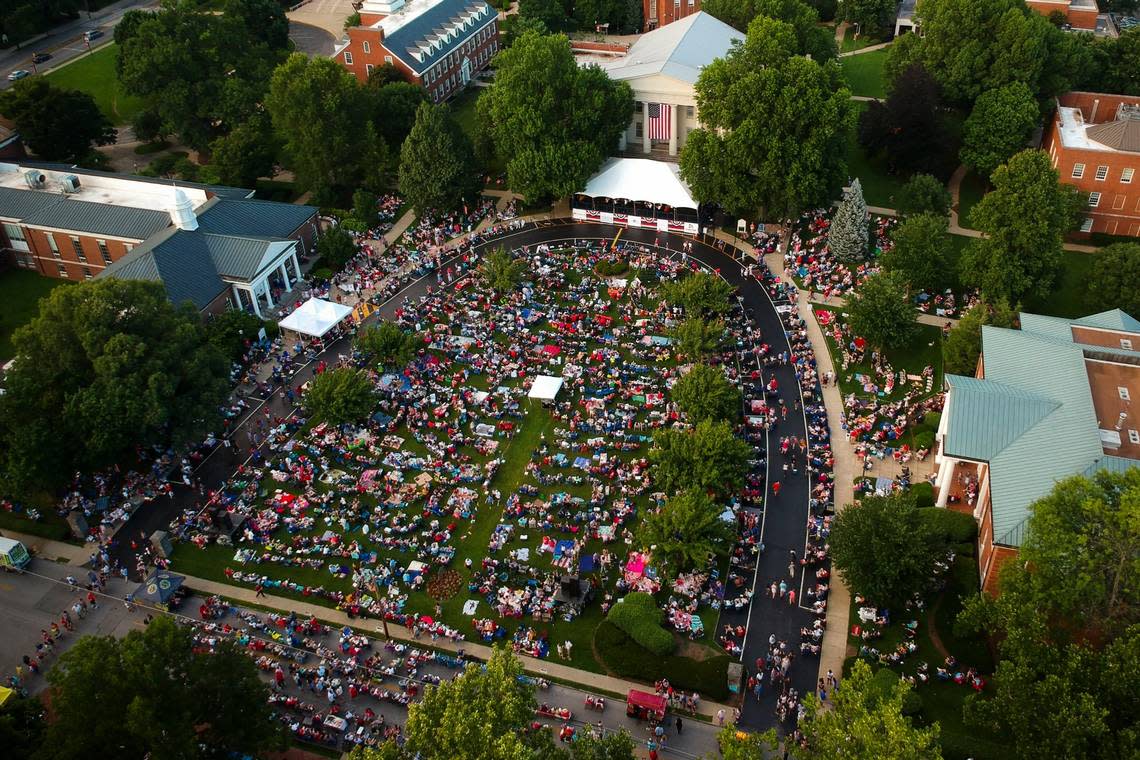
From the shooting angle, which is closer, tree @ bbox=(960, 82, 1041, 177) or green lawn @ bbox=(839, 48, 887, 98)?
tree @ bbox=(960, 82, 1041, 177)

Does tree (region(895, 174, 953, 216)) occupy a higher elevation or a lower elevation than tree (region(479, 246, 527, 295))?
higher

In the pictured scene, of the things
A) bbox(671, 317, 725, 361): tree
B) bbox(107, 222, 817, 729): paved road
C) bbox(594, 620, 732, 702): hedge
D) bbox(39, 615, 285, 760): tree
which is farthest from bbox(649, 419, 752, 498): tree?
bbox(39, 615, 285, 760): tree

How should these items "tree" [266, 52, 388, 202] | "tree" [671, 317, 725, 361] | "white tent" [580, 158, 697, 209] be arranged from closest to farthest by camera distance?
"tree" [671, 317, 725, 361], "white tent" [580, 158, 697, 209], "tree" [266, 52, 388, 202]

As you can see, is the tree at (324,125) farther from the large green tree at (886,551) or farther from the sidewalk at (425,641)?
the large green tree at (886,551)

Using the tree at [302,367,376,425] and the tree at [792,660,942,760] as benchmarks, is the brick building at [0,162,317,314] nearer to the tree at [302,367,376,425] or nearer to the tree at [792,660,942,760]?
the tree at [302,367,376,425]

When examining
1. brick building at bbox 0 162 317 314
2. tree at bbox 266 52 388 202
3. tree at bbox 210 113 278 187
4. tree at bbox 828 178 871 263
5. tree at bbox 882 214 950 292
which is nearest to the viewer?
tree at bbox 882 214 950 292

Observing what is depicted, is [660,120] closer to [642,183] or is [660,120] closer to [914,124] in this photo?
[642,183]

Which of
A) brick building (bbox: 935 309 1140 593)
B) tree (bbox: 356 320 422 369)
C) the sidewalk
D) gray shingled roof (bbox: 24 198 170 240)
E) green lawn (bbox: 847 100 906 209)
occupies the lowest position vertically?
the sidewalk
